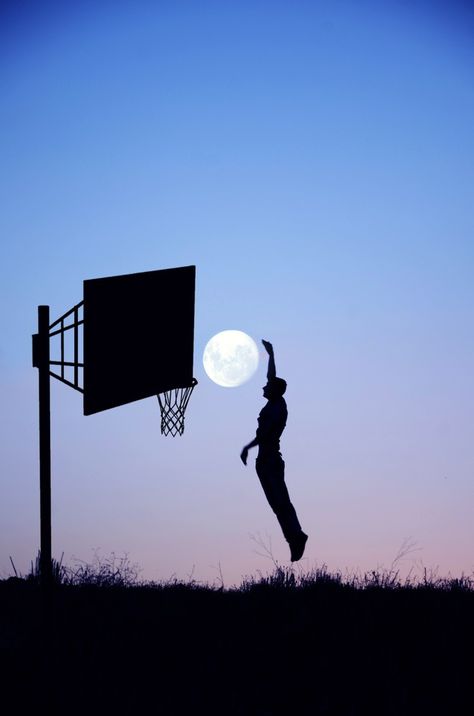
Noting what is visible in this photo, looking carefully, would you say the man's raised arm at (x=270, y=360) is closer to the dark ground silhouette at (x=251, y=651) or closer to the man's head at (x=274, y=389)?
the man's head at (x=274, y=389)

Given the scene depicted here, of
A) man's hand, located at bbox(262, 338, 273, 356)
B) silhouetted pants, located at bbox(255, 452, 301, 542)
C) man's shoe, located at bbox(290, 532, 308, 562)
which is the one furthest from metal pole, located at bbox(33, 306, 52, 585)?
man's shoe, located at bbox(290, 532, 308, 562)

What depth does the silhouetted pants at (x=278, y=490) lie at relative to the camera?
48.2 ft

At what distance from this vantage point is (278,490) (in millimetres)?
14688

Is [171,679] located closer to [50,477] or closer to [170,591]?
[170,591]

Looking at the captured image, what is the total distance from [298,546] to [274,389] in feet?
7.92

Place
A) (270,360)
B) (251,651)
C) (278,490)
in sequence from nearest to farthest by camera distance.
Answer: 1. (251,651)
2. (270,360)
3. (278,490)

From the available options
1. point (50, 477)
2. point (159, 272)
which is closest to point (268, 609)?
point (50, 477)

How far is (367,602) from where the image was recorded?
12734 millimetres

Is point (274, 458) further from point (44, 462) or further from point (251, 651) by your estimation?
point (251, 651)

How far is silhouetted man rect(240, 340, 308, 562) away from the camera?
14.5 m

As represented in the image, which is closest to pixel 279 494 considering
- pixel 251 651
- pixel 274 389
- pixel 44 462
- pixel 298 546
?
pixel 298 546

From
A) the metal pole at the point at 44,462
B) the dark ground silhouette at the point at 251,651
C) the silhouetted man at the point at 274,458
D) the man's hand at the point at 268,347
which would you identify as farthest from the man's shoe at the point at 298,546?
the metal pole at the point at 44,462

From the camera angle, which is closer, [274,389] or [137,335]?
[274,389]

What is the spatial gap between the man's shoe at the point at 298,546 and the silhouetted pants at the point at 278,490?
0.06m
